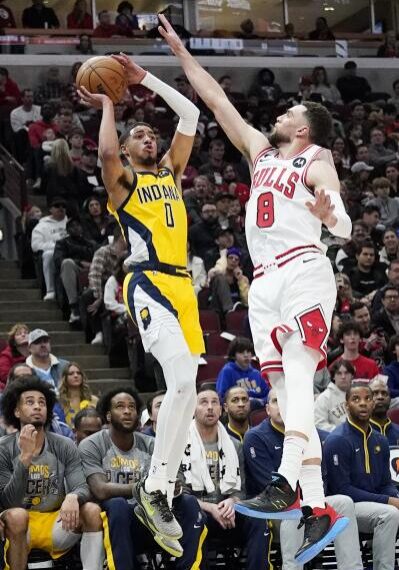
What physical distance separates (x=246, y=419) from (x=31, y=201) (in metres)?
8.16

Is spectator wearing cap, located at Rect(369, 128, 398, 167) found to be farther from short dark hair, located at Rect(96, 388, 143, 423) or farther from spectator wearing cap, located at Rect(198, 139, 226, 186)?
short dark hair, located at Rect(96, 388, 143, 423)

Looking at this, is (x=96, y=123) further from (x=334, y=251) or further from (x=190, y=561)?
(x=190, y=561)

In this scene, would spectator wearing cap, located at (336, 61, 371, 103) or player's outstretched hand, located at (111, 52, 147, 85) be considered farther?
spectator wearing cap, located at (336, 61, 371, 103)

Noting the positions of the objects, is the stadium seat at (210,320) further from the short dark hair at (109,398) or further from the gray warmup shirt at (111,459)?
the gray warmup shirt at (111,459)

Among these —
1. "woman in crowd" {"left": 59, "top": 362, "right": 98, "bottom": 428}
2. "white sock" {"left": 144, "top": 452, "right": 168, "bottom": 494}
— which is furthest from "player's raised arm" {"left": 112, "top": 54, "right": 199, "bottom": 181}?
"woman in crowd" {"left": 59, "top": 362, "right": 98, "bottom": 428}

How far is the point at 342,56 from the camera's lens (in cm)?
2488

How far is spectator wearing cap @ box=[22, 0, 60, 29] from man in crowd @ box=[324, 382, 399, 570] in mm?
14304

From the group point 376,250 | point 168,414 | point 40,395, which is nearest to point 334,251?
point 376,250

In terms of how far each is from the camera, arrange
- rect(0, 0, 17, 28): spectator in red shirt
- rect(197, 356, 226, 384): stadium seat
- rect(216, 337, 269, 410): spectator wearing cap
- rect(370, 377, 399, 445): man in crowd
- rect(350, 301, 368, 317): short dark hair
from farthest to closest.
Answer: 1. rect(0, 0, 17, 28): spectator in red shirt
2. rect(350, 301, 368, 317): short dark hair
3. rect(197, 356, 226, 384): stadium seat
4. rect(216, 337, 269, 410): spectator wearing cap
5. rect(370, 377, 399, 445): man in crowd

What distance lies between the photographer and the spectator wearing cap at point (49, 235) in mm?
15469

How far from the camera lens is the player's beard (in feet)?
24.3

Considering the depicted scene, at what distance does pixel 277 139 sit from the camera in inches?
295

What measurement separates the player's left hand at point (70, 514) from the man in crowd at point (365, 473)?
2383 mm

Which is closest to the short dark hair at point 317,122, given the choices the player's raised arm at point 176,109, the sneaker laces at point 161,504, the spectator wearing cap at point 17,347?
the player's raised arm at point 176,109
